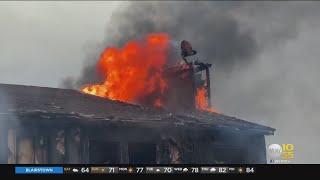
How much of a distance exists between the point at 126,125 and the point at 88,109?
106 centimetres

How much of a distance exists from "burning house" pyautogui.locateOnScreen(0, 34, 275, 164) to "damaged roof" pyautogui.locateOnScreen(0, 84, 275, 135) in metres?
0.02

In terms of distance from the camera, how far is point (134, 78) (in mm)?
16188

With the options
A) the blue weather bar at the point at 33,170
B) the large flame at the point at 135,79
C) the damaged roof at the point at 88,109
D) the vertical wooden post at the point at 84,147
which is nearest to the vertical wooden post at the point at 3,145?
the damaged roof at the point at 88,109

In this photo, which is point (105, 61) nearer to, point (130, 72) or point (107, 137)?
point (130, 72)

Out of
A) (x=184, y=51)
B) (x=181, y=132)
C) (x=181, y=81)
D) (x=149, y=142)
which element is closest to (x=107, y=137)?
(x=149, y=142)

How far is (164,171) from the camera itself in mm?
11781

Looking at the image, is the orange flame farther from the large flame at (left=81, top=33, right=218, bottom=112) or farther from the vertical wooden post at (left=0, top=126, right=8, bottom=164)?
the vertical wooden post at (left=0, top=126, right=8, bottom=164)

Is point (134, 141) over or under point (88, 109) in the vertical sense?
under

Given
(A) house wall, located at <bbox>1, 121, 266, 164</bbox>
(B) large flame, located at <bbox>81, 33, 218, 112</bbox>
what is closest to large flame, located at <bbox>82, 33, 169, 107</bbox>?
(B) large flame, located at <bbox>81, 33, 218, 112</bbox>

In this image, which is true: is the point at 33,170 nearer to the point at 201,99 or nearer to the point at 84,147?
the point at 84,147

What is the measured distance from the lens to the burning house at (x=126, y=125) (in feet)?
42.1

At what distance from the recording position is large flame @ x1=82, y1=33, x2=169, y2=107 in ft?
52.2

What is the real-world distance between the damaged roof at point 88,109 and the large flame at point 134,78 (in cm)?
44

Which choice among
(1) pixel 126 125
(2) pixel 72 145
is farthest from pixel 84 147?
(1) pixel 126 125
